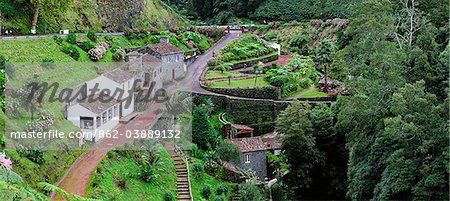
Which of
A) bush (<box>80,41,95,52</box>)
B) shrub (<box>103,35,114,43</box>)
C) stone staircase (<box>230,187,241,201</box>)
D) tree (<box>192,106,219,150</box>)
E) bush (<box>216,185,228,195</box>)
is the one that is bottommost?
stone staircase (<box>230,187,241,201</box>)

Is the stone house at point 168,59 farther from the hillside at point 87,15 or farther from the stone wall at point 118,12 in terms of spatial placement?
the stone wall at point 118,12

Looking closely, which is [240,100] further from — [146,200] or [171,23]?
[171,23]

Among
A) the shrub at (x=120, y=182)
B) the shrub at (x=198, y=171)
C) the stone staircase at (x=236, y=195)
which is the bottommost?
the stone staircase at (x=236, y=195)

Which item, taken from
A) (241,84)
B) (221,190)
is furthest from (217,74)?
(221,190)

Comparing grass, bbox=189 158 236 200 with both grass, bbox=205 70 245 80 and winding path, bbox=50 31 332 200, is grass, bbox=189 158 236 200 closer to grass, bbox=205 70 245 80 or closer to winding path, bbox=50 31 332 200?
winding path, bbox=50 31 332 200

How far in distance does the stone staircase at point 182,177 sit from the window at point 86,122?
15.0 feet

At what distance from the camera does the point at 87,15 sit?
182 feet

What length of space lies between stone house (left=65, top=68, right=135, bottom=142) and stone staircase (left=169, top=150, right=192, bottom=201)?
383cm

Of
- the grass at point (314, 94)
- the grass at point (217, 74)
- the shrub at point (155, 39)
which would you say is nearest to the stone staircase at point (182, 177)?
the grass at point (314, 94)

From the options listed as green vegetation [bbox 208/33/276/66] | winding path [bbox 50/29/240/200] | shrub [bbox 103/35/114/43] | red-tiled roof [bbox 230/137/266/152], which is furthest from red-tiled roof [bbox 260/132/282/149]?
shrub [bbox 103/35/114/43]

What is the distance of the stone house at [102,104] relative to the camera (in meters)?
30.6

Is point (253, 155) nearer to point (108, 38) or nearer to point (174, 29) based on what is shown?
point (108, 38)

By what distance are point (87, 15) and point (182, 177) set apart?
93.9 ft

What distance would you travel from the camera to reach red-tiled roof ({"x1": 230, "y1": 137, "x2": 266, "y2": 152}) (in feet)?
123
